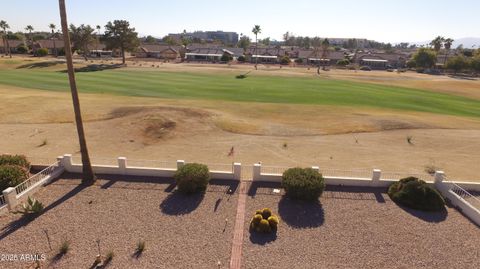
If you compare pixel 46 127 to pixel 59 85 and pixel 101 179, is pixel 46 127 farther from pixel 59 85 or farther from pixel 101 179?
pixel 59 85

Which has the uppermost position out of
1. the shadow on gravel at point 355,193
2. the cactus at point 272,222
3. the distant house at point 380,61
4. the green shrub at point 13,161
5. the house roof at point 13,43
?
the house roof at point 13,43

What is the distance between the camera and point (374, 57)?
14425 centimetres

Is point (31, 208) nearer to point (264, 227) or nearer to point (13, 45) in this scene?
point (264, 227)

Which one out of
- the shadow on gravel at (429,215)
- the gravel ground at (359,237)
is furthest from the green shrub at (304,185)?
the shadow on gravel at (429,215)

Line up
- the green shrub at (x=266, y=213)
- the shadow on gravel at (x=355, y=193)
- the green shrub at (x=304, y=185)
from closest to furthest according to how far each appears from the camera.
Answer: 1. the green shrub at (x=266, y=213)
2. the green shrub at (x=304, y=185)
3. the shadow on gravel at (x=355, y=193)

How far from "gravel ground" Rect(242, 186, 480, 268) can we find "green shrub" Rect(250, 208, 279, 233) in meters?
0.41

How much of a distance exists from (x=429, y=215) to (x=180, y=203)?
1427 centimetres

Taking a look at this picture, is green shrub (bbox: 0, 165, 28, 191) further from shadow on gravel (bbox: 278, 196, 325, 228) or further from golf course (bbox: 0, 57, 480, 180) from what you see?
shadow on gravel (bbox: 278, 196, 325, 228)

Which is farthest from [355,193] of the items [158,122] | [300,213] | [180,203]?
[158,122]

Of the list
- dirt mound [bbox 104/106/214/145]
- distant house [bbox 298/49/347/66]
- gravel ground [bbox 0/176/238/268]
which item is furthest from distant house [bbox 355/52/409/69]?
gravel ground [bbox 0/176/238/268]

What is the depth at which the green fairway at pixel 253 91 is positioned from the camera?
55188 mm

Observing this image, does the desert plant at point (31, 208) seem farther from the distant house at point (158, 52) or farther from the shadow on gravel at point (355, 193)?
the distant house at point (158, 52)

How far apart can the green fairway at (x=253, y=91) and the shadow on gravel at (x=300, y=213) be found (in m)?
35.0

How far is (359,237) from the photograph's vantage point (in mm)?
16781
